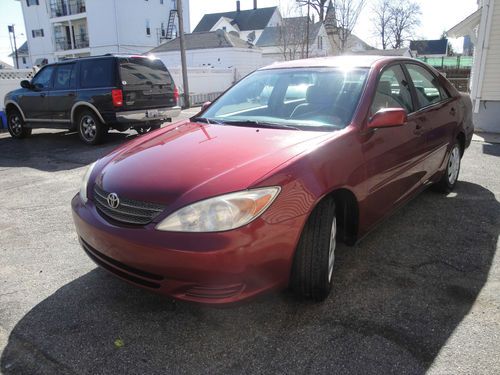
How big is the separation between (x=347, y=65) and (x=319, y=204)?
1.53m

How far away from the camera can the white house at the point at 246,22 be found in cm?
4881

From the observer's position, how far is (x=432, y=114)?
407cm

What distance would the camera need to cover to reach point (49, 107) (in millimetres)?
9461

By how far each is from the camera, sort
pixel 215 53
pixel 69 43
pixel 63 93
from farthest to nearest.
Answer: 1. pixel 69 43
2. pixel 215 53
3. pixel 63 93

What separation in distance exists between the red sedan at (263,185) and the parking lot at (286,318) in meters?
0.30

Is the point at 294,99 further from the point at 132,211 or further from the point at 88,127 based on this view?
the point at 88,127

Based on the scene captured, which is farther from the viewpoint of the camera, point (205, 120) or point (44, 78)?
point (44, 78)

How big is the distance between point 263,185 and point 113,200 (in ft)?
2.98

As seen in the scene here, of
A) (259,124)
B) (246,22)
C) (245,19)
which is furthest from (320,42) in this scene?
(259,124)

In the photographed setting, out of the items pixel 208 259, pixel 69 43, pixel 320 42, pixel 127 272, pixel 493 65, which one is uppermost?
pixel 69 43

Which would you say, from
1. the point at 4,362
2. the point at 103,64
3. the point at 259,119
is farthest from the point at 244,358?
the point at 103,64

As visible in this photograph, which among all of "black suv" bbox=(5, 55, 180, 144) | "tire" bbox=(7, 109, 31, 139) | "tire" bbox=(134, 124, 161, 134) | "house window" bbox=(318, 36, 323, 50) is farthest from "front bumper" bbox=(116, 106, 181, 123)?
"house window" bbox=(318, 36, 323, 50)

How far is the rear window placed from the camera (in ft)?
27.8

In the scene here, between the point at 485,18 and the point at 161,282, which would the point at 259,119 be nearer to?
the point at 161,282
